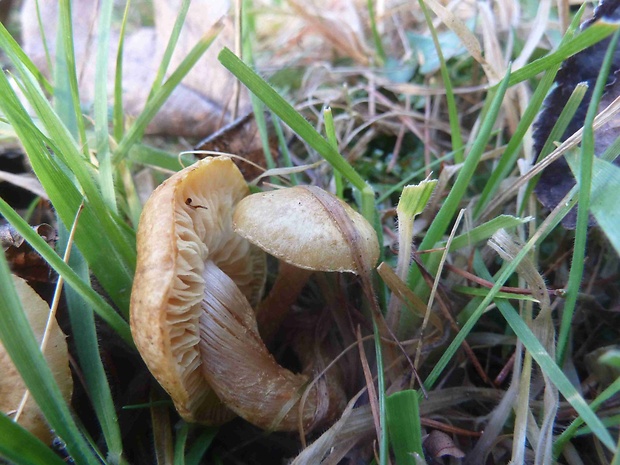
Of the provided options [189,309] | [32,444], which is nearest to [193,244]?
[189,309]

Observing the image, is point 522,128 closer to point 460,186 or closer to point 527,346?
point 460,186

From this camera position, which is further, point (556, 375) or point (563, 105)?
point (563, 105)

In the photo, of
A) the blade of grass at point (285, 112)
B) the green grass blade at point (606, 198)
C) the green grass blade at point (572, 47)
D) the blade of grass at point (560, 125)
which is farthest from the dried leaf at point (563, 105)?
the blade of grass at point (285, 112)

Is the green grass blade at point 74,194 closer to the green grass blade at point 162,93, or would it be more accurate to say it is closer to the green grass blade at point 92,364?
the green grass blade at point 92,364

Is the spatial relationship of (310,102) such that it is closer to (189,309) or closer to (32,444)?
(189,309)

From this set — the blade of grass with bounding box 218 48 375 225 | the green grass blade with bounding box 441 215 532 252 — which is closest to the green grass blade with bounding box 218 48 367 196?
the blade of grass with bounding box 218 48 375 225

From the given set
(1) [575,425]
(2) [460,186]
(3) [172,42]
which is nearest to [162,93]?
(3) [172,42]

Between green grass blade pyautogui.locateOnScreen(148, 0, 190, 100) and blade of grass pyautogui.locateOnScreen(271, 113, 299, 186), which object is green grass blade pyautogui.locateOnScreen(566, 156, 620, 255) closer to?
blade of grass pyautogui.locateOnScreen(271, 113, 299, 186)
